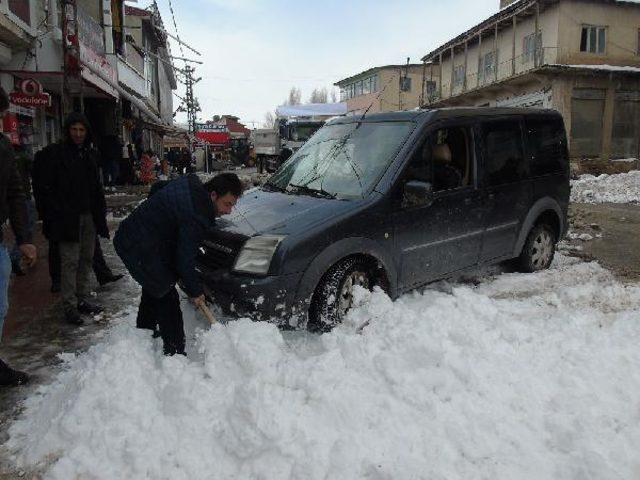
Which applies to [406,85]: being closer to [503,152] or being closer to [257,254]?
[503,152]

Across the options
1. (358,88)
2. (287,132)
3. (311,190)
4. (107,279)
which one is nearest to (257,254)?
(311,190)

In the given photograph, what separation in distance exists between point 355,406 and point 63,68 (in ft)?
38.0

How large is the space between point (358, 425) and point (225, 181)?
1666mm

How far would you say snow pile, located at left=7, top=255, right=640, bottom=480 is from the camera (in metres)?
2.50

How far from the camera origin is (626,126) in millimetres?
24672

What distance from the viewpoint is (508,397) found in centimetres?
294

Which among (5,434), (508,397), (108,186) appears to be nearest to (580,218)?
(508,397)

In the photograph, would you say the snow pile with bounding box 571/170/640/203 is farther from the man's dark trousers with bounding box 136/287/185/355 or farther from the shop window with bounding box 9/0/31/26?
the shop window with bounding box 9/0/31/26

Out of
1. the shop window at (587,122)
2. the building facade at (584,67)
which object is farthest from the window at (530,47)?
the shop window at (587,122)

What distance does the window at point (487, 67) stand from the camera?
95.0ft

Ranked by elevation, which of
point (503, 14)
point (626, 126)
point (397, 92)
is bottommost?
point (626, 126)

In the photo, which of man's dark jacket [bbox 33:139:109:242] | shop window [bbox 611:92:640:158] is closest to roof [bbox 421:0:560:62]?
shop window [bbox 611:92:640:158]

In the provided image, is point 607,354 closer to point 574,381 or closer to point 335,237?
point 574,381

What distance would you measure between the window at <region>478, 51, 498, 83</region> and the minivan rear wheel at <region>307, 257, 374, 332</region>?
27857mm
